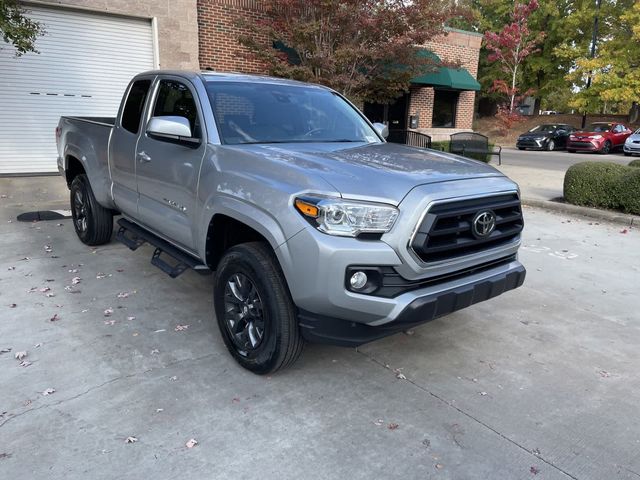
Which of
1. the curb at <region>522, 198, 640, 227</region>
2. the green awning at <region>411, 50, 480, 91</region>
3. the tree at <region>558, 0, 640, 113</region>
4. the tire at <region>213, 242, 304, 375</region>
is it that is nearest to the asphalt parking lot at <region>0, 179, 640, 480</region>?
the tire at <region>213, 242, 304, 375</region>

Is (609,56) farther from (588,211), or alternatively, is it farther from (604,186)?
(588,211)

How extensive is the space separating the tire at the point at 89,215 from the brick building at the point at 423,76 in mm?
6956

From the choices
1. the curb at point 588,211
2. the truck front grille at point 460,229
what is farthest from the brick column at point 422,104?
the truck front grille at point 460,229

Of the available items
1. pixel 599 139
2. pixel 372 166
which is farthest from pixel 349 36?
pixel 599 139

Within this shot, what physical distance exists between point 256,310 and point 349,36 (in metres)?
8.32

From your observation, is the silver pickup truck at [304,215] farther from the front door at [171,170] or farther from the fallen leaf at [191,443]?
the fallen leaf at [191,443]

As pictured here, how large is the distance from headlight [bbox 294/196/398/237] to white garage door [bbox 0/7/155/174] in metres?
10.7

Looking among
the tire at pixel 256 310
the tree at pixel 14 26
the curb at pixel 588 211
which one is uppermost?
the tree at pixel 14 26

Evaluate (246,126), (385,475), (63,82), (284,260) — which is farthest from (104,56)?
(385,475)

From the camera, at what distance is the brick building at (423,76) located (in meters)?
12.4

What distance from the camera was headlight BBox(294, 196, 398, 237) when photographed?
2742 millimetres

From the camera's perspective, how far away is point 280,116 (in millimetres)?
4090

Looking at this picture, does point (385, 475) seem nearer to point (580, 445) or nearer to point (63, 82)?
point (580, 445)

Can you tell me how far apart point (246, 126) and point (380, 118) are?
49.7ft
